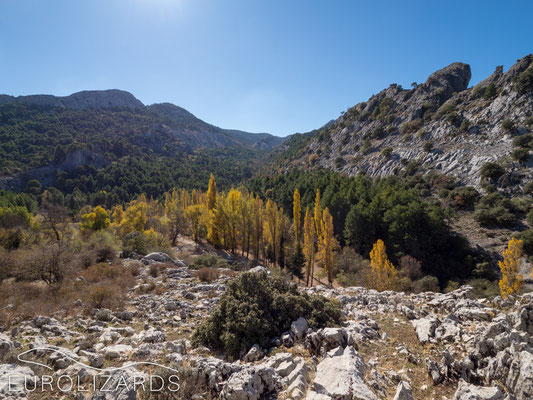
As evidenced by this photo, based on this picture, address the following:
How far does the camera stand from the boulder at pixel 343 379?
13.8ft

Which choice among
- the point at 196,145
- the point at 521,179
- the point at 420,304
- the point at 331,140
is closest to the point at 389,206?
the point at 521,179

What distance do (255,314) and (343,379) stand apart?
137 inches

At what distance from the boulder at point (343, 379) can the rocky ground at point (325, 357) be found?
20 millimetres

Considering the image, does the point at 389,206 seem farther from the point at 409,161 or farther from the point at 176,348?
the point at 176,348

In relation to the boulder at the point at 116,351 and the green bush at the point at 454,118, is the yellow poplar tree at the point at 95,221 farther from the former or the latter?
the green bush at the point at 454,118

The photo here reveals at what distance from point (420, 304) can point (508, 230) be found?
31.8 m

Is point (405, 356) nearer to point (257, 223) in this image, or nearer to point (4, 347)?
point (4, 347)

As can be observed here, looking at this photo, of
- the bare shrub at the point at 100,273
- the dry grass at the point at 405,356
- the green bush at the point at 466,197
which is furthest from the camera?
the green bush at the point at 466,197

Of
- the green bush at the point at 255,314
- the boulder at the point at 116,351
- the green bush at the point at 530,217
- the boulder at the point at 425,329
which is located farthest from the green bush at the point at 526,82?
the boulder at the point at 116,351

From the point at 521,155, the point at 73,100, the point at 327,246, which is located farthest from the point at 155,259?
the point at 73,100

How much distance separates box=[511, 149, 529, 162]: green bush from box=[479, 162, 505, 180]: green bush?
7.71ft

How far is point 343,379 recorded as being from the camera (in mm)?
4500

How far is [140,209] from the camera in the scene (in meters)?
36.7

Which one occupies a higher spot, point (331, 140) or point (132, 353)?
point (331, 140)
